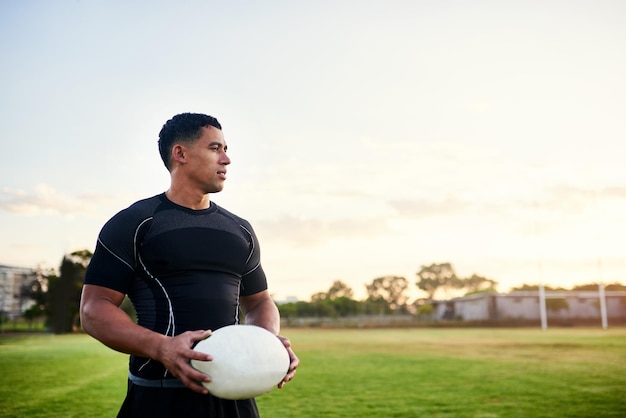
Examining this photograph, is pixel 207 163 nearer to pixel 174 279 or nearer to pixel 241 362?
pixel 174 279

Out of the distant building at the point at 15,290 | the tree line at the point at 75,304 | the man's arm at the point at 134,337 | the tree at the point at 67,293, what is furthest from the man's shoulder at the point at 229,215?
the distant building at the point at 15,290

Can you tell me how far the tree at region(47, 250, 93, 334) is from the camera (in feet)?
165

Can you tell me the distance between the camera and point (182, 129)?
275cm

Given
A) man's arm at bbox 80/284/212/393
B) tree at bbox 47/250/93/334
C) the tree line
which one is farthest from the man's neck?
tree at bbox 47/250/93/334

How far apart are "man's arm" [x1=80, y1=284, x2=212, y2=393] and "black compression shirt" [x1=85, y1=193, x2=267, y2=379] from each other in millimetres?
71

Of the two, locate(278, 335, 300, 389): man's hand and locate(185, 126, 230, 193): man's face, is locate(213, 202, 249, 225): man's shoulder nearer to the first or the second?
locate(185, 126, 230, 193): man's face

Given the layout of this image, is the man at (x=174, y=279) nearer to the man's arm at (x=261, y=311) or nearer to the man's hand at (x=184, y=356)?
the man's hand at (x=184, y=356)

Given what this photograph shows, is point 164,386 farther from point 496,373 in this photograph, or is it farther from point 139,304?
point 496,373

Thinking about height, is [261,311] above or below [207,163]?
below

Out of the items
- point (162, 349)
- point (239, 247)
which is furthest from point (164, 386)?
point (239, 247)

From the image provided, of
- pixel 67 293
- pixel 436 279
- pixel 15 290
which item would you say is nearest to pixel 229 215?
pixel 67 293

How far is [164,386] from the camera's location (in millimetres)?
2492

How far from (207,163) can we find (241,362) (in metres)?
0.95

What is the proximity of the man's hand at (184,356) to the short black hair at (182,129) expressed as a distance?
3.20 feet
